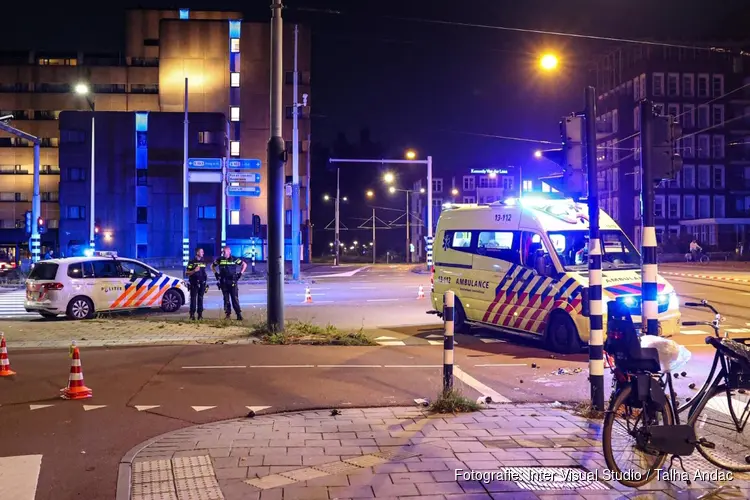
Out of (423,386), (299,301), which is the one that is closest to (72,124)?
(299,301)

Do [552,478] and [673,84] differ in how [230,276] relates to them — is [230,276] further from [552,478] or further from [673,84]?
[673,84]

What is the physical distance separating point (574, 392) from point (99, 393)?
614cm

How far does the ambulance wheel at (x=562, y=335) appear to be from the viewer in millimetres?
11442

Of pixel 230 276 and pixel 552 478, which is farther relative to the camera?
pixel 230 276

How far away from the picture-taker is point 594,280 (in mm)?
7059

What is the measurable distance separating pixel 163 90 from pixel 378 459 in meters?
67.0

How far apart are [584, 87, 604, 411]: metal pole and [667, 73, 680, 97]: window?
64132 mm

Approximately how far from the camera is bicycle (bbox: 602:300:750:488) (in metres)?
4.93

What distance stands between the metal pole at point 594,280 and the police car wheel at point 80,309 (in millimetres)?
13680

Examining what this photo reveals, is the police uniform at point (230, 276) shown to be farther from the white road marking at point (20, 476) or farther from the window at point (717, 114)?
the window at point (717, 114)

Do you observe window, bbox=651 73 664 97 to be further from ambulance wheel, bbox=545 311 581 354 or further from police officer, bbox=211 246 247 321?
ambulance wheel, bbox=545 311 581 354

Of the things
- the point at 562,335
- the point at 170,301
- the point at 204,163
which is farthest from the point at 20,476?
the point at 204,163

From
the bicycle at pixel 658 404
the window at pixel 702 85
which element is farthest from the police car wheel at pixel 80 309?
the window at pixel 702 85

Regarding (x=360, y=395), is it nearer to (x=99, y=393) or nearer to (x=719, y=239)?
(x=99, y=393)
